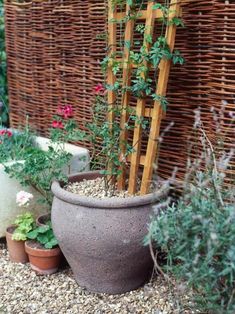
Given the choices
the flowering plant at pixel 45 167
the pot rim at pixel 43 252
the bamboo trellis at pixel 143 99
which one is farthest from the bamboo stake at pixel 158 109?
the pot rim at pixel 43 252

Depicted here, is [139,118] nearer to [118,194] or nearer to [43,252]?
[118,194]

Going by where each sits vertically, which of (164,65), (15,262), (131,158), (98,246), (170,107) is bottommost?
(15,262)

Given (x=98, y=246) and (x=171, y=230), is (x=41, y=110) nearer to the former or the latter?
(x=98, y=246)

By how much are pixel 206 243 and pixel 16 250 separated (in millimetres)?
1758

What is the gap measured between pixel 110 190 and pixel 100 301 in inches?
25.5

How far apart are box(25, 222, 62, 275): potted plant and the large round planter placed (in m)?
0.28

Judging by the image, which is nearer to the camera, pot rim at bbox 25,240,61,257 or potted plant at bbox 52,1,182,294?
potted plant at bbox 52,1,182,294

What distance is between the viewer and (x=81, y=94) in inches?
157

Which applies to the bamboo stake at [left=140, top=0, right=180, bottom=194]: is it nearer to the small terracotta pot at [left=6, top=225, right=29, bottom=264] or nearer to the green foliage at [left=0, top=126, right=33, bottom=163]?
the small terracotta pot at [left=6, top=225, right=29, bottom=264]

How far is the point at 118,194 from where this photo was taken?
10.3 feet

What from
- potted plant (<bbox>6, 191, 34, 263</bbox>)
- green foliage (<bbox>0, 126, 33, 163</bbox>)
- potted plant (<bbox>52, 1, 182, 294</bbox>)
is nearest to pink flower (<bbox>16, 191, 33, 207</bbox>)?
potted plant (<bbox>6, 191, 34, 263</bbox>)

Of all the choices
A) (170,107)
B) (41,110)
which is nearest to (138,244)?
(170,107)

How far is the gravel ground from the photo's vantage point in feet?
9.32

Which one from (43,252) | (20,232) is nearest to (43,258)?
(43,252)
